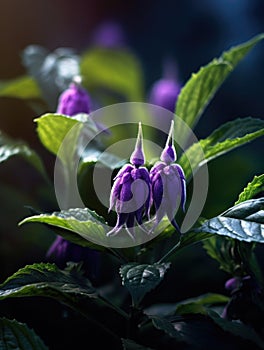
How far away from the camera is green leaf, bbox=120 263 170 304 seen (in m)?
0.88

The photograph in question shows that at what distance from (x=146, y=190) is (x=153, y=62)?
1775mm

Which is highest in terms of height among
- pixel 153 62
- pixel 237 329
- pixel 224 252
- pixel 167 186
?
pixel 153 62

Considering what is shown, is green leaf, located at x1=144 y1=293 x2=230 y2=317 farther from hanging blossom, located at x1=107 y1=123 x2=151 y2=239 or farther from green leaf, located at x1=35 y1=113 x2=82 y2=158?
green leaf, located at x1=35 y1=113 x2=82 y2=158

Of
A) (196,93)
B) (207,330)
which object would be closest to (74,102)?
(196,93)

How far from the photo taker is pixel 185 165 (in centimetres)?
111

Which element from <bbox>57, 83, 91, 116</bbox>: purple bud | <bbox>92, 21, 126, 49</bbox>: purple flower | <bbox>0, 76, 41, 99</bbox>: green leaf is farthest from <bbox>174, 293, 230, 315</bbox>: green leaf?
<bbox>92, 21, 126, 49</bbox>: purple flower

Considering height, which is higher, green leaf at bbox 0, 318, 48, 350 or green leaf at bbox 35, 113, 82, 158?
green leaf at bbox 35, 113, 82, 158

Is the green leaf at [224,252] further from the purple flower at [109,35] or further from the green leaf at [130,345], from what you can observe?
the purple flower at [109,35]

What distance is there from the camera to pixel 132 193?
92 cm

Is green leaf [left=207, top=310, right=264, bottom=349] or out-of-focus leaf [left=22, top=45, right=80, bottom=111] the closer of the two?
green leaf [left=207, top=310, right=264, bottom=349]

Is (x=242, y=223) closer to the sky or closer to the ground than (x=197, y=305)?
closer to the sky

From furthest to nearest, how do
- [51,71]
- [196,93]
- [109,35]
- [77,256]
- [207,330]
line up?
1. [109,35]
2. [51,71]
3. [196,93]
4. [77,256]
5. [207,330]

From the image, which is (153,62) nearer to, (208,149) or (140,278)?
(208,149)

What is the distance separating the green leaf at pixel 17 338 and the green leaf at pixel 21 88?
30.5 inches
